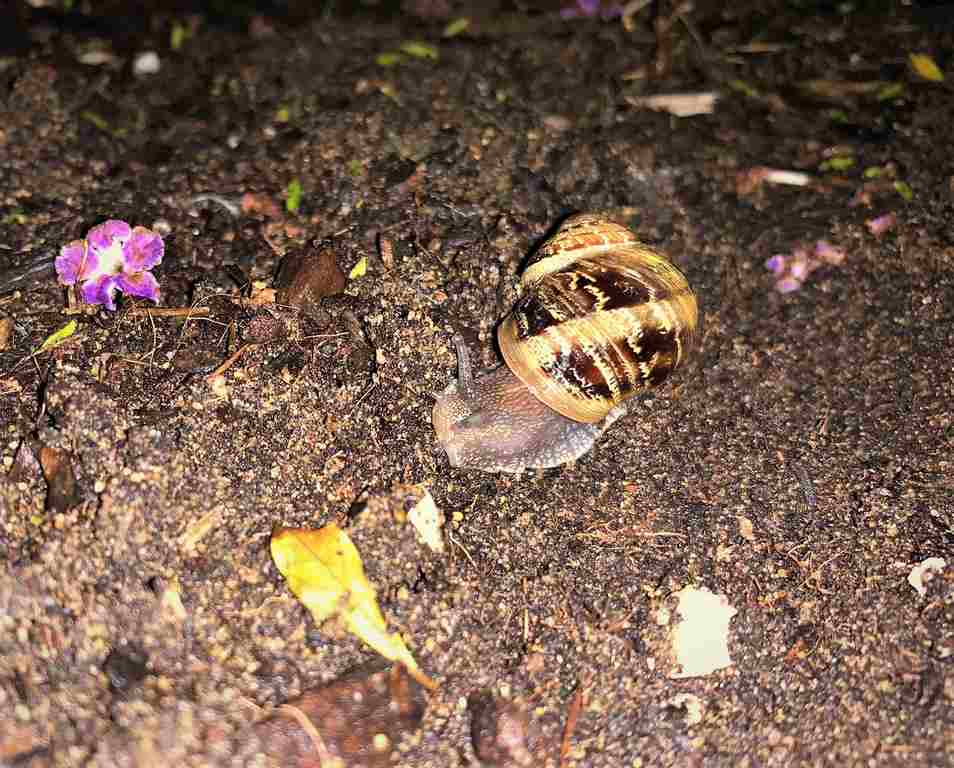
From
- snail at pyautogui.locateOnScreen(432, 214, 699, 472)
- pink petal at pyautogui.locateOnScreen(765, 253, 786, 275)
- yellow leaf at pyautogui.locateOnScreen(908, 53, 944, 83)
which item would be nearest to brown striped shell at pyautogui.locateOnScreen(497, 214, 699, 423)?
snail at pyautogui.locateOnScreen(432, 214, 699, 472)

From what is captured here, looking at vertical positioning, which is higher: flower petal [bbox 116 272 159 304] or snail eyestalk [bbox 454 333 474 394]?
flower petal [bbox 116 272 159 304]

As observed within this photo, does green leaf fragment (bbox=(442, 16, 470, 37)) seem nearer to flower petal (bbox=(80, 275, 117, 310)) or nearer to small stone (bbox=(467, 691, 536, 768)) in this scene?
flower petal (bbox=(80, 275, 117, 310))

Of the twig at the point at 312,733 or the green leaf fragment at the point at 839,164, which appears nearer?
the twig at the point at 312,733

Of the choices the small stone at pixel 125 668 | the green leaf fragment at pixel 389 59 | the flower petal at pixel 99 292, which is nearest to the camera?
the small stone at pixel 125 668

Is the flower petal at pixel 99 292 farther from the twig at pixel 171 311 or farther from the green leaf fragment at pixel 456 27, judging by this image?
the green leaf fragment at pixel 456 27

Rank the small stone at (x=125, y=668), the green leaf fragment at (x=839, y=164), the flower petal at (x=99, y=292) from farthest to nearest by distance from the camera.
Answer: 1. the green leaf fragment at (x=839, y=164)
2. the flower petal at (x=99, y=292)
3. the small stone at (x=125, y=668)

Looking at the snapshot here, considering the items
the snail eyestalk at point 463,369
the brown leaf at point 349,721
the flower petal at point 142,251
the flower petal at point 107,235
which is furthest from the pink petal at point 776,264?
the flower petal at point 107,235
